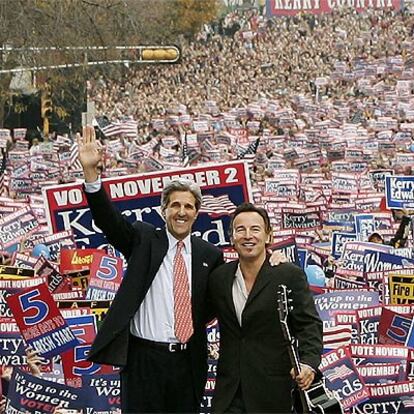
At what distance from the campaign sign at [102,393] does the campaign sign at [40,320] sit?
0.42m

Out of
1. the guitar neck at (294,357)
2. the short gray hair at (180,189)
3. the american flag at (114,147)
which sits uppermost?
the american flag at (114,147)

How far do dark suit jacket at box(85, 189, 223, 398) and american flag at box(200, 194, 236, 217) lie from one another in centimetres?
554

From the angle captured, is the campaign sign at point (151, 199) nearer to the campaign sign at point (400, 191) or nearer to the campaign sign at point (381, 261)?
the campaign sign at point (381, 261)

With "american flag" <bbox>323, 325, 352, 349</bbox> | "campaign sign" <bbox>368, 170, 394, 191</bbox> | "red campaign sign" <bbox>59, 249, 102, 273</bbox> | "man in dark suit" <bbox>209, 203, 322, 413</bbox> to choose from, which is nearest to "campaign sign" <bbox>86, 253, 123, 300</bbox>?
"red campaign sign" <bbox>59, 249, 102, 273</bbox>

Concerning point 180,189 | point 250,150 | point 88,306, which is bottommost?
point 88,306

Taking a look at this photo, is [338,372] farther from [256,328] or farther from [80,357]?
[256,328]

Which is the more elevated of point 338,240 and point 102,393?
point 338,240

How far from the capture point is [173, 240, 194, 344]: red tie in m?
7.10

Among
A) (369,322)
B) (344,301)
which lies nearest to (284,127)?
(344,301)

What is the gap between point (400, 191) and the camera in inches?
757

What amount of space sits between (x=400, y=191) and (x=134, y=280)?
12.3 metres

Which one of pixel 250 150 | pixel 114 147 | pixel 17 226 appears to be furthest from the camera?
pixel 114 147

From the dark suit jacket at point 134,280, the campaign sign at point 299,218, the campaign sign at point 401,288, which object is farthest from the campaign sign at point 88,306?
the campaign sign at point 299,218

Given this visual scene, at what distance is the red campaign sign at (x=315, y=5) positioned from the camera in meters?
→ 105
